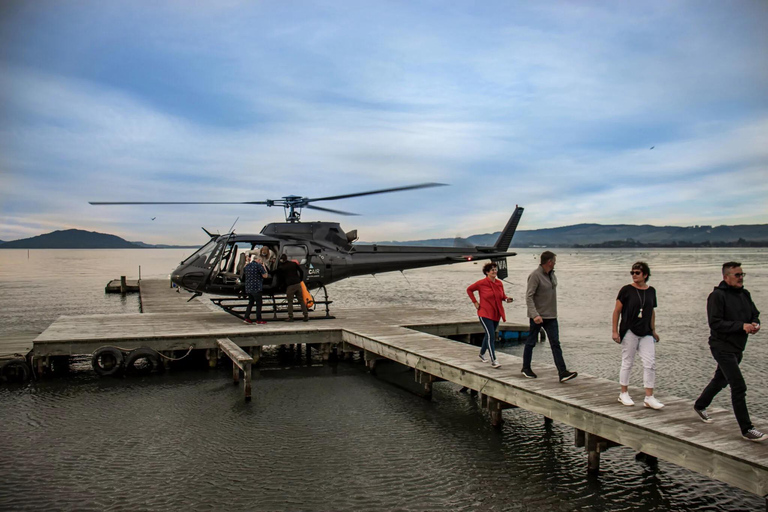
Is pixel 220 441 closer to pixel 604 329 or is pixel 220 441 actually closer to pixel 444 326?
pixel 444 326

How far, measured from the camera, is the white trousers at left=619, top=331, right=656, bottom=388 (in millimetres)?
6473

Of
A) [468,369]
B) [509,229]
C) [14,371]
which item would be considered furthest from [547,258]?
[509,229]

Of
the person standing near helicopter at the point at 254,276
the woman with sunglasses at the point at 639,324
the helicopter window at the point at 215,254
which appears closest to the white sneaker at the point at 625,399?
the woman with sunglasses at the point at 639,324

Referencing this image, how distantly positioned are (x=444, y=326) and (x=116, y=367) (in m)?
7.88

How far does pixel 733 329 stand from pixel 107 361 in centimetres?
1174

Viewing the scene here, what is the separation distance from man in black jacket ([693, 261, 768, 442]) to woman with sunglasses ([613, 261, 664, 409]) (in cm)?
76

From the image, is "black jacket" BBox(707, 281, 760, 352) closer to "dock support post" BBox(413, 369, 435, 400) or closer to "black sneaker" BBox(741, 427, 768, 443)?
"black sneaker" BBox(741, 427, 768, 443)

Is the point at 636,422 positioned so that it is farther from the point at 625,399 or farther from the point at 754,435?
the point at 754,435

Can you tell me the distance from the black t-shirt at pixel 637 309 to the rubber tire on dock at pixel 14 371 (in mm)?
11658

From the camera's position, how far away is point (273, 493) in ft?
22.6

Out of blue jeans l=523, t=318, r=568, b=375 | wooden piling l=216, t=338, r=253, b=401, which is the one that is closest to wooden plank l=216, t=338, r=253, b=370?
wooden piling l=216, t=338, r=253, b=401

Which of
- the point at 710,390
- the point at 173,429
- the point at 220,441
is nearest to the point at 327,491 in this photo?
the point at 220,441

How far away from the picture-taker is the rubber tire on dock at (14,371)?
1182cm

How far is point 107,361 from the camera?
12.4 metres
